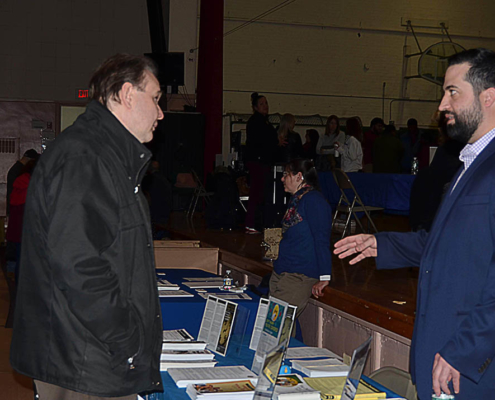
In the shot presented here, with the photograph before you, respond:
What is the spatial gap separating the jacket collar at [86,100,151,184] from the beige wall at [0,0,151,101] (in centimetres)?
1158

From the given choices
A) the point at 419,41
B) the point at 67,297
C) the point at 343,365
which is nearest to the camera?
the point at 67,297

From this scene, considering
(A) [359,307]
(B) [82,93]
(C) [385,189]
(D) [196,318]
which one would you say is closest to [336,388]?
(D) [196,318]

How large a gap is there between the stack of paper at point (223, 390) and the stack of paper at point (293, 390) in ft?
0.30

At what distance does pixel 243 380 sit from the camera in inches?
88.0

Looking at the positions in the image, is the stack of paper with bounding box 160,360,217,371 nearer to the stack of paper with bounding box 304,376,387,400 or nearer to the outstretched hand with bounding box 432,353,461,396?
the stack of paper with bounding box 304,376,387,400

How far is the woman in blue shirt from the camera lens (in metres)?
3.91

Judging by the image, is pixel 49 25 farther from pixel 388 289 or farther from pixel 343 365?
pixel 343 365

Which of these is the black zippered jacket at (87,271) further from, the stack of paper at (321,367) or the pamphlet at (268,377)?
the stack of paper at (321,367)

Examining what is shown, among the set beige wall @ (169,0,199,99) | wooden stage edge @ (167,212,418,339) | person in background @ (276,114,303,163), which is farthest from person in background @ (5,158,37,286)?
beige wall @ (169,0,199,99)

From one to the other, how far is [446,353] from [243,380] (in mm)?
797

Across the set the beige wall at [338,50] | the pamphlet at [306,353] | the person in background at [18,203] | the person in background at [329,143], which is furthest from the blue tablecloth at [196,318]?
the beige wall at [338,50]

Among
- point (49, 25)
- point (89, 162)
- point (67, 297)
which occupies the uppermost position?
point (49, 25)

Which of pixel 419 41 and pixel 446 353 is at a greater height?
pixel 419 41

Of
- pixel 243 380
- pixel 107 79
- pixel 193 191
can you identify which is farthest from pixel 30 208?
pixel 193 191
